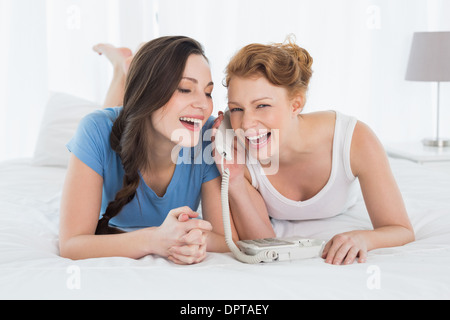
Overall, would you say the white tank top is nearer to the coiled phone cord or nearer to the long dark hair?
the coiled phone cord

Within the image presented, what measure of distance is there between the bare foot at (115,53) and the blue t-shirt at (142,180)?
1396mm

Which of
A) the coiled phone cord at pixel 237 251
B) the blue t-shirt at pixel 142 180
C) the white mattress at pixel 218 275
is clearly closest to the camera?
the white mattress at pixel 218 275

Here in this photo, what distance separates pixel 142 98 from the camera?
1417 millimetres

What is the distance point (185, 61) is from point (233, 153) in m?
0.34

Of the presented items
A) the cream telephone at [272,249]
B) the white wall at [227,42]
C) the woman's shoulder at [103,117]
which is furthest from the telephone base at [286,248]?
the white wall at [227,42]

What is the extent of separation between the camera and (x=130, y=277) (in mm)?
1071

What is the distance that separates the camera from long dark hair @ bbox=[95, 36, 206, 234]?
1388 mm

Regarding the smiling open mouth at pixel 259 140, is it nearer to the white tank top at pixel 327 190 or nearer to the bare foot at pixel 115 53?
the white tank top at pixel 327 190

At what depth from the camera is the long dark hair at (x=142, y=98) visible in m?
1.39

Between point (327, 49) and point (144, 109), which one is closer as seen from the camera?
point (144, 109)

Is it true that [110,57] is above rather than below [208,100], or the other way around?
above

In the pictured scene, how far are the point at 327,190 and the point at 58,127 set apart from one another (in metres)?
1.64

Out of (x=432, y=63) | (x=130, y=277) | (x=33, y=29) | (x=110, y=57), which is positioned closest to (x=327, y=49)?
(x=432, y=63)

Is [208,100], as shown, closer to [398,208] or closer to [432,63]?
[398,208]
